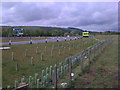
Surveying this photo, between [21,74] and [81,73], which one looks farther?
[21,74]

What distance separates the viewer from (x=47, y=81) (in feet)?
25.5

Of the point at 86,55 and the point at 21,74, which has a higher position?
the point at 86,55

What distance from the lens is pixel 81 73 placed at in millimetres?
9414

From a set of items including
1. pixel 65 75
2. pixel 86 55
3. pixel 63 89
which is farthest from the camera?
pixel 86 55

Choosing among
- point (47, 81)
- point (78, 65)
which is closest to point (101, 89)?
point (47, 81)

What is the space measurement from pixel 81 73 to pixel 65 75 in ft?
2.65

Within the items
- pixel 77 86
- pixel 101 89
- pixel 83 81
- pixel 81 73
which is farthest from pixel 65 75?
pixel 101 89

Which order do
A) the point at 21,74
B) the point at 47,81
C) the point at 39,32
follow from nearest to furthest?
the point at 47,81 → the point at 21,74 → the point at 39,32

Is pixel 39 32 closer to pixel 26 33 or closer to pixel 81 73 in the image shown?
pixel 26 33

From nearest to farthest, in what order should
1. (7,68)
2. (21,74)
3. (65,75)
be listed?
(65,75) < (21,74) < (7,68)

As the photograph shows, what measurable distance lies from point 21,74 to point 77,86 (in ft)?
14.9

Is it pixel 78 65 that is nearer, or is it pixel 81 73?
pixel 81 73

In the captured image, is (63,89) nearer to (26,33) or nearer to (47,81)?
(47,81)

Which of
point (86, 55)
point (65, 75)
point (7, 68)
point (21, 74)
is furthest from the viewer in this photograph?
point (86, 55)
